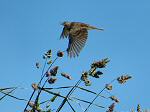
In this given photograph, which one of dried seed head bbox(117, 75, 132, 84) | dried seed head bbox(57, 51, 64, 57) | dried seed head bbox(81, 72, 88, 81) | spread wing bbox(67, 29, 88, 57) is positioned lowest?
dried seed head bbox(81, 72, 88, 81)

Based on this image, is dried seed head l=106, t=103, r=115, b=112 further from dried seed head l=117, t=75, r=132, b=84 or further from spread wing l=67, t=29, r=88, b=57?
spread wing l=67, t=29, r=88, b=57

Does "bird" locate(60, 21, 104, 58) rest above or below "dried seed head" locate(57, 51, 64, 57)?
above

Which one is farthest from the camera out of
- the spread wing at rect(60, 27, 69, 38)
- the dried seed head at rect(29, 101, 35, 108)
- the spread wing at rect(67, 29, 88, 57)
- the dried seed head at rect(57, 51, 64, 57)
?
the spread wing at rect(60, 27, 69, 38)

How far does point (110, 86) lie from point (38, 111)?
415 mm

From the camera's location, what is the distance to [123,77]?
2865 mm

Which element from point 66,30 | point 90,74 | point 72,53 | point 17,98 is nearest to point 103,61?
point 90,74

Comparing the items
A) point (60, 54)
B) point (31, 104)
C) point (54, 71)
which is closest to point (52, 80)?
point (54, 71)

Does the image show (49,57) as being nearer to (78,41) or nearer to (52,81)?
(52,81)

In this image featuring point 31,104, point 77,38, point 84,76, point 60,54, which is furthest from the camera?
point 77,38

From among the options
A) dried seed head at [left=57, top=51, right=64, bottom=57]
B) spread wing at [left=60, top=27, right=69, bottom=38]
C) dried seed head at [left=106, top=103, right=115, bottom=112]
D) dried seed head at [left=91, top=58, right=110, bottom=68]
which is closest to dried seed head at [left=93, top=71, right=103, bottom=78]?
dried seed head at [left=91, top=58, right=110, bottom=68]

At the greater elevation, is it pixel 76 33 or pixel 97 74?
pixel 76 33

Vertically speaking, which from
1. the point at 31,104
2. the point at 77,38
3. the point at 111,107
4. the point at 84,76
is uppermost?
the point at 77,38

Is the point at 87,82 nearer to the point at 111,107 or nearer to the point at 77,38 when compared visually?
the point at 111,107

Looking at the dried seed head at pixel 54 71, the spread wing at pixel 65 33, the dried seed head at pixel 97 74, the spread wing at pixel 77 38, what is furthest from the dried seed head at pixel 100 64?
the spread wing at pixel 65 33
